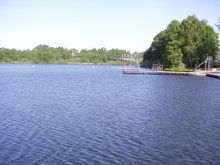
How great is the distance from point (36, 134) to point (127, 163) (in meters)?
6.52

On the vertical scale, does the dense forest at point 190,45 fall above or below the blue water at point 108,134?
above

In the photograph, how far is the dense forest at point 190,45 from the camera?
279ft

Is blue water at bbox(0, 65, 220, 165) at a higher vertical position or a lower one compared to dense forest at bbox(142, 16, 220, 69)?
lower

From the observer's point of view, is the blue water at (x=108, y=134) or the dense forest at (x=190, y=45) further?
the dense forest at (x=190, y=45)

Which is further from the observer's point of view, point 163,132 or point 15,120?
point 15,120

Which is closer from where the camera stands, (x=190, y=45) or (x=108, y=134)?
(x=108, y=134)

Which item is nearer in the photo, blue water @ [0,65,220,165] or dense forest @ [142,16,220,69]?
blue water @ [0,65,220,165]

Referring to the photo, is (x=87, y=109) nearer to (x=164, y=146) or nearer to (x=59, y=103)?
(x=59, y=103)

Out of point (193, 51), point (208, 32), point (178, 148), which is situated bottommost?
point (178, 148)

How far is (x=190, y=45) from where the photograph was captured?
86562 mm

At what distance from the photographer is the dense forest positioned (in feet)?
279

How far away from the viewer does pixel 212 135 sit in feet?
55.8

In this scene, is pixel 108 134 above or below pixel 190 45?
below

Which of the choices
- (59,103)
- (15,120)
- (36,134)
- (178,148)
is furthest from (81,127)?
(59,103)
